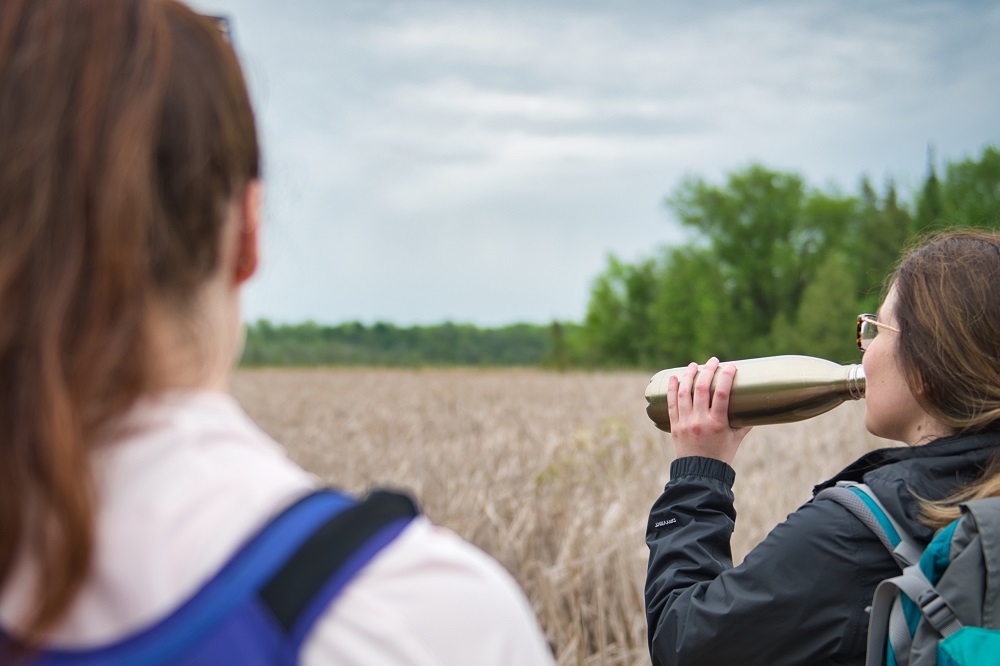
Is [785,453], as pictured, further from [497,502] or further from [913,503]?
[913,503]

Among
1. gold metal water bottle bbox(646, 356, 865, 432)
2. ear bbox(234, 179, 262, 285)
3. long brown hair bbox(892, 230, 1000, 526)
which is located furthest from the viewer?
gold metal water bottle bbox(646, 356, 865, 432)

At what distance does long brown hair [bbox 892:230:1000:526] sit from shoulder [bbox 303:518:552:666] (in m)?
1.03

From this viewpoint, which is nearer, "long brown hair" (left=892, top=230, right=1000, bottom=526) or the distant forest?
"long brown hair" (left=892, top=230, right=1000, bottom=526)

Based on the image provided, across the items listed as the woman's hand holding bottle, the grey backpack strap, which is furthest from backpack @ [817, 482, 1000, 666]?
the woman's hand holding bottle

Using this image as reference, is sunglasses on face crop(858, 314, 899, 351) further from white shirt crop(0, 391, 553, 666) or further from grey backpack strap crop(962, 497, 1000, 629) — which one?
white shirt crop(0, 391, 553, 666)

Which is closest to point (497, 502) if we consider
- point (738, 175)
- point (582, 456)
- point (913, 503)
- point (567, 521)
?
point (567, 521)

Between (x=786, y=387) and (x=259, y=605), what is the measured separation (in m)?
1.43

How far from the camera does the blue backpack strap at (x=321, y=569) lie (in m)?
0.62

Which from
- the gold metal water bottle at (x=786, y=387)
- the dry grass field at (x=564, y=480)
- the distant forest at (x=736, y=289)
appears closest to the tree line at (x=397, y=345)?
the distant forest at (x=736, y=289)

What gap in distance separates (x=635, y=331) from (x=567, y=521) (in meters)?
49.3

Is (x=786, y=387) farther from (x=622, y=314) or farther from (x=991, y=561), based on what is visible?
(x=622, y=314)

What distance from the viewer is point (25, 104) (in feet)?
2.27

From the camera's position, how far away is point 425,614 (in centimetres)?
66

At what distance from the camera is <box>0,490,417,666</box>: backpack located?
612 mm
